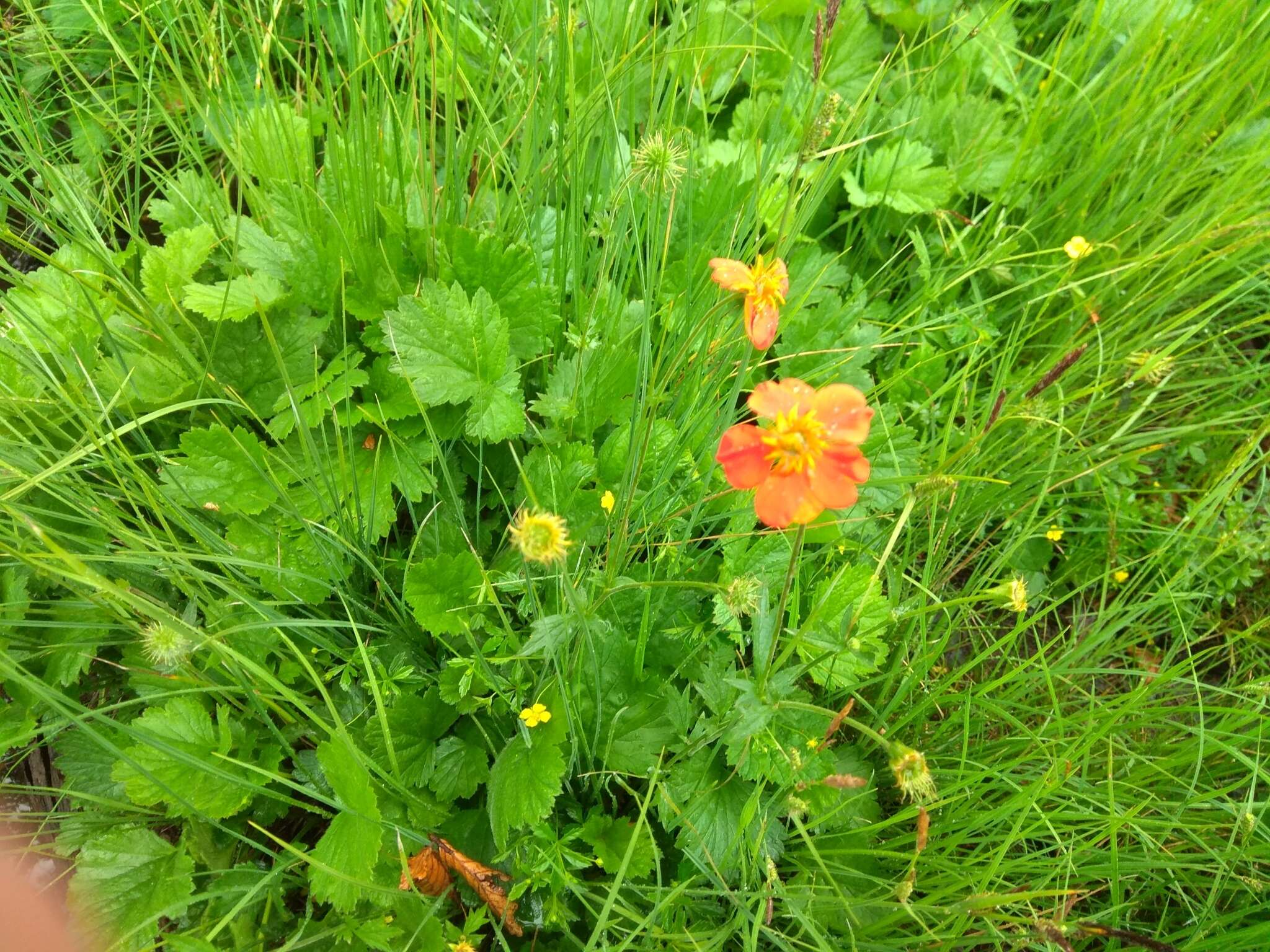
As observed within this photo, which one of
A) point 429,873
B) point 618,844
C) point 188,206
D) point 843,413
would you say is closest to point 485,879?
point 429,873

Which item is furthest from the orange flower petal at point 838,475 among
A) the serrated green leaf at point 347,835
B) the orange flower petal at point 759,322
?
the serrated green leaf at point 347,835

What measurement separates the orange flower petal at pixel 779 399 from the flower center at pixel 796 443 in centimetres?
3

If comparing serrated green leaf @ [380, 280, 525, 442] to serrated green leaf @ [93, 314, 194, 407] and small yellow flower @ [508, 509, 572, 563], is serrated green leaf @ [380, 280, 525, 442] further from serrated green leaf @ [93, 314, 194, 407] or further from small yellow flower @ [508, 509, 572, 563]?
small yellow flower @ [508, 509, 572, 563]

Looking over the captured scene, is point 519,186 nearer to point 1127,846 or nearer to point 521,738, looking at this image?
point 521,738

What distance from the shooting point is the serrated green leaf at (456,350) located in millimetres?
1432

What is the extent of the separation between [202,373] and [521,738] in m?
0.89

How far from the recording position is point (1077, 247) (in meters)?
1.89

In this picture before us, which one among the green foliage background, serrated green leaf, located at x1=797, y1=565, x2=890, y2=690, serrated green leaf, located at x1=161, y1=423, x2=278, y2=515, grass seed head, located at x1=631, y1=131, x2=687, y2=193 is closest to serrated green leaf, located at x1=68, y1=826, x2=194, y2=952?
the green foliage background

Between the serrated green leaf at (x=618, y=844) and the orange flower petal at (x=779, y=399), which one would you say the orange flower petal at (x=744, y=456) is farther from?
the serrated green leaf at (x=618, y=844)

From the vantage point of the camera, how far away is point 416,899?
1.27m

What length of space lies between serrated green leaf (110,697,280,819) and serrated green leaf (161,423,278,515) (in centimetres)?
34

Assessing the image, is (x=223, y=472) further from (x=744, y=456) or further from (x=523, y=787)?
(x=744, y=456)

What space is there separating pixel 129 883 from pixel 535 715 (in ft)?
2.39

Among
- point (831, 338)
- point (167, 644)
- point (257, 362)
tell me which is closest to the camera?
point (167, 644)
